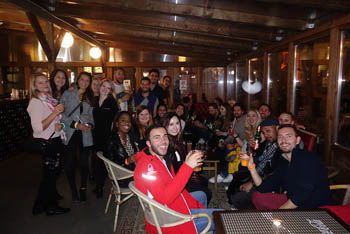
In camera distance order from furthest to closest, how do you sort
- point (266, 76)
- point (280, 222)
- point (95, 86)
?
point (266, 76)
point (95, 86)
point (280, 222)

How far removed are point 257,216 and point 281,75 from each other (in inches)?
159

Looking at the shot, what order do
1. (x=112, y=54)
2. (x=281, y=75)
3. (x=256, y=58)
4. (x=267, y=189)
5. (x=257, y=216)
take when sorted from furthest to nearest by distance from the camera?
(x=112, y=54) < (x=256, y=58) < (x=281, y=75) < (x=267, y=189) < (x=257, y=216)

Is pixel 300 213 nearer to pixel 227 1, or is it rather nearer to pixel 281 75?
pixel 227 1

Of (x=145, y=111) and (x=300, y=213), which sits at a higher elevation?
(x=145, y=111)

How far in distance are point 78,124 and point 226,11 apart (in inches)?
104

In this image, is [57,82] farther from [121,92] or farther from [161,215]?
[161,215]

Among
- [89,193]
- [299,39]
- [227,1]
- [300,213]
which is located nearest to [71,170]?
[89,193]

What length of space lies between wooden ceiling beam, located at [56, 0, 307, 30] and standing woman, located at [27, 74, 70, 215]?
1.75m

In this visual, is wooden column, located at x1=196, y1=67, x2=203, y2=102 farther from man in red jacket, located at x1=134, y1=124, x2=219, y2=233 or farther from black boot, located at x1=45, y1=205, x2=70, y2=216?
man in red jacket, located at x1=134, y1=124, x2=219, y2=233

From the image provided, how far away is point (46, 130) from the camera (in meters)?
2.96

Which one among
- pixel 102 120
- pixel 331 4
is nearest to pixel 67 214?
pixel 102 120

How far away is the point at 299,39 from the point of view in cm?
402

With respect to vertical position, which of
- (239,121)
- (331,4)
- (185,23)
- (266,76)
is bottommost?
(239,121)

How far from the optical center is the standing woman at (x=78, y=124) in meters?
3.33
